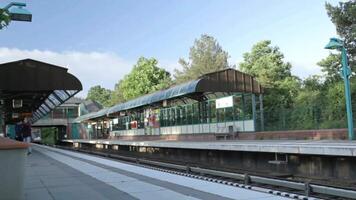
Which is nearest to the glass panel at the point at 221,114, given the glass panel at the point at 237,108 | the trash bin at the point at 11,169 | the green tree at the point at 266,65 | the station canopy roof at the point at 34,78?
the glass panel at the point at 237,108

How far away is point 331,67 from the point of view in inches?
1561

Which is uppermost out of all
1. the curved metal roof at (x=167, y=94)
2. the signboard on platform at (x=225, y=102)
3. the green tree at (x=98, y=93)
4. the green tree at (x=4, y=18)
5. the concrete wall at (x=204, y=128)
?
the green tree at (x=98, y=93)

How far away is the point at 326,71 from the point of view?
40531 mm

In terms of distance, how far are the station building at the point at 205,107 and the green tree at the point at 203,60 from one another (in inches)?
1102

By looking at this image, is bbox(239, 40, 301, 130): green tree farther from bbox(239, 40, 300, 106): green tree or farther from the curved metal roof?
the curved metal roof

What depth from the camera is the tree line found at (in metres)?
27.5

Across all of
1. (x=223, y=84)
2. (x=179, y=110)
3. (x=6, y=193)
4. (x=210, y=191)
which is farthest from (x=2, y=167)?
(x=179, y=110)

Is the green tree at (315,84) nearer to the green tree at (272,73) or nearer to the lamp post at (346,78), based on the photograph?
the green tree at (272,73)

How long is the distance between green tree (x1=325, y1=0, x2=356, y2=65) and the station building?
716cm

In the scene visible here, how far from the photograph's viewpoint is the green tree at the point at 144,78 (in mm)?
86062

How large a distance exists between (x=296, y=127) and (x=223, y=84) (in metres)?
8.94

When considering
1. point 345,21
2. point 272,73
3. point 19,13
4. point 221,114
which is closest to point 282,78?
point 272,73

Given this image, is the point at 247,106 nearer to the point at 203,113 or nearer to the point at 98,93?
the point at 203,113

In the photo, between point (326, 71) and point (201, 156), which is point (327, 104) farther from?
point (326, 71)
